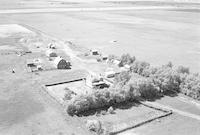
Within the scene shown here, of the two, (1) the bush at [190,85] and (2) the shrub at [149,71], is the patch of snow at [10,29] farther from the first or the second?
(1) the bush at [190,85]

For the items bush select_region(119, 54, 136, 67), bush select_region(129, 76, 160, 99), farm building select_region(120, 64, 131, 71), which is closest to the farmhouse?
farm building select_region(120, 64, 131, 71)

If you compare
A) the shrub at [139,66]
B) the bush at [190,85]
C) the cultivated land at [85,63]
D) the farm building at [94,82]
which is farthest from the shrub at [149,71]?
the farm building at [94,82]

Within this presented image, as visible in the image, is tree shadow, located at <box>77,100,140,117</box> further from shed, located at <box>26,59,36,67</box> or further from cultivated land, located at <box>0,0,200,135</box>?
shed, located at <box>26,59,36,67</box>

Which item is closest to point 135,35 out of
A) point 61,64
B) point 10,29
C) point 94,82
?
point 61,64

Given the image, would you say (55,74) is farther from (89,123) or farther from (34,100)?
(89,123)

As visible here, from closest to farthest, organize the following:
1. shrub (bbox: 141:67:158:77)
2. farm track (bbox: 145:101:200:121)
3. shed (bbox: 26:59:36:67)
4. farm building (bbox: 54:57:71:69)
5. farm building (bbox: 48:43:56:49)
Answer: farm track (bbox: 145:101:200:121) < shrub (bbox: 141:67:158:77) < farm building (bbox: 54:57:71:69) < shed (bbox: 26:59:36:67) < farm building (bbox: 48:43:56:49)

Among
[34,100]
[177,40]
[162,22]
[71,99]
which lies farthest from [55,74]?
[162,22]

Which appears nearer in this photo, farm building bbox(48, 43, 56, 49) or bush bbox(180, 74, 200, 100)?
bush bbox(180, 74, 200, 100)

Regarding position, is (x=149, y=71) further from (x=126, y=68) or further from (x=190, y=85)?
(x=190, y=85)

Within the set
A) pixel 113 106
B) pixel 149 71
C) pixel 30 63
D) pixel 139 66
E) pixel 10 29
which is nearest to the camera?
pixel 113 106
